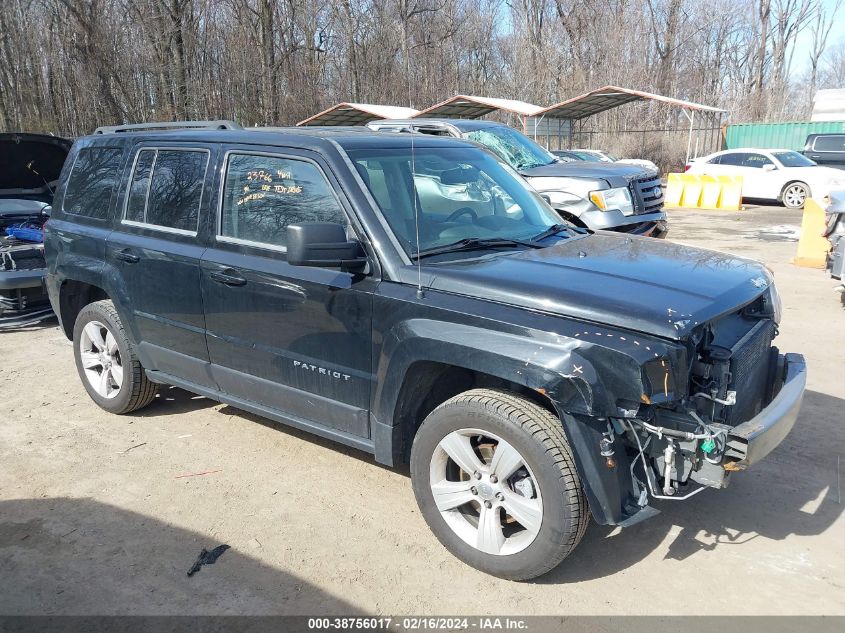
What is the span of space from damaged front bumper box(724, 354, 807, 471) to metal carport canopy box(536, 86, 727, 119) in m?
22.7

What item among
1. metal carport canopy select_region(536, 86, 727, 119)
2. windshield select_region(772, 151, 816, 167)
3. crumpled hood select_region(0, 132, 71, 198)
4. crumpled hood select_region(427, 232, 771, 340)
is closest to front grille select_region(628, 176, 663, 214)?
crumpled hood select_region(427, 232, 771, 340)

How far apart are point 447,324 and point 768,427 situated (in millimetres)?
1458

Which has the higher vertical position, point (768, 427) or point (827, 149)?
point (827, 149)

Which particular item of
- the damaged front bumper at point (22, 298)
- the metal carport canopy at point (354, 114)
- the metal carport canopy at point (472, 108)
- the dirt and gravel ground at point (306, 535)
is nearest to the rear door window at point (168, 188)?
the dirt and gravel ground at point (306, 535)

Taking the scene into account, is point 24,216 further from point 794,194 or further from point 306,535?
point 794,194

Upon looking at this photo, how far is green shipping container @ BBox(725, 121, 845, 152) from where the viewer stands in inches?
1179

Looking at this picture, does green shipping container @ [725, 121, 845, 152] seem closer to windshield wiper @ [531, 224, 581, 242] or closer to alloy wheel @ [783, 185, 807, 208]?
alloy wheel @ [783, 185, 807, 208]

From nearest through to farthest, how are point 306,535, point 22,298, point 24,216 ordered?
point 306,535 < point 22,298 < point 24,216

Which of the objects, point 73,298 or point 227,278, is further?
point 73,298

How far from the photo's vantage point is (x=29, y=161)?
326 inches

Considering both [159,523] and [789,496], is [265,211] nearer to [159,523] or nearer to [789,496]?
[159,523]

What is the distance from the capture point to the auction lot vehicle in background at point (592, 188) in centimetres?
868

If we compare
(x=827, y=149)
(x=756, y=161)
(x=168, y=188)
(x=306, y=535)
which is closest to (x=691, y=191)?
(x=756, y=161)

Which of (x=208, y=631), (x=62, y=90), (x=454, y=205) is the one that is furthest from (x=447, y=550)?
(x=62, y=90)
